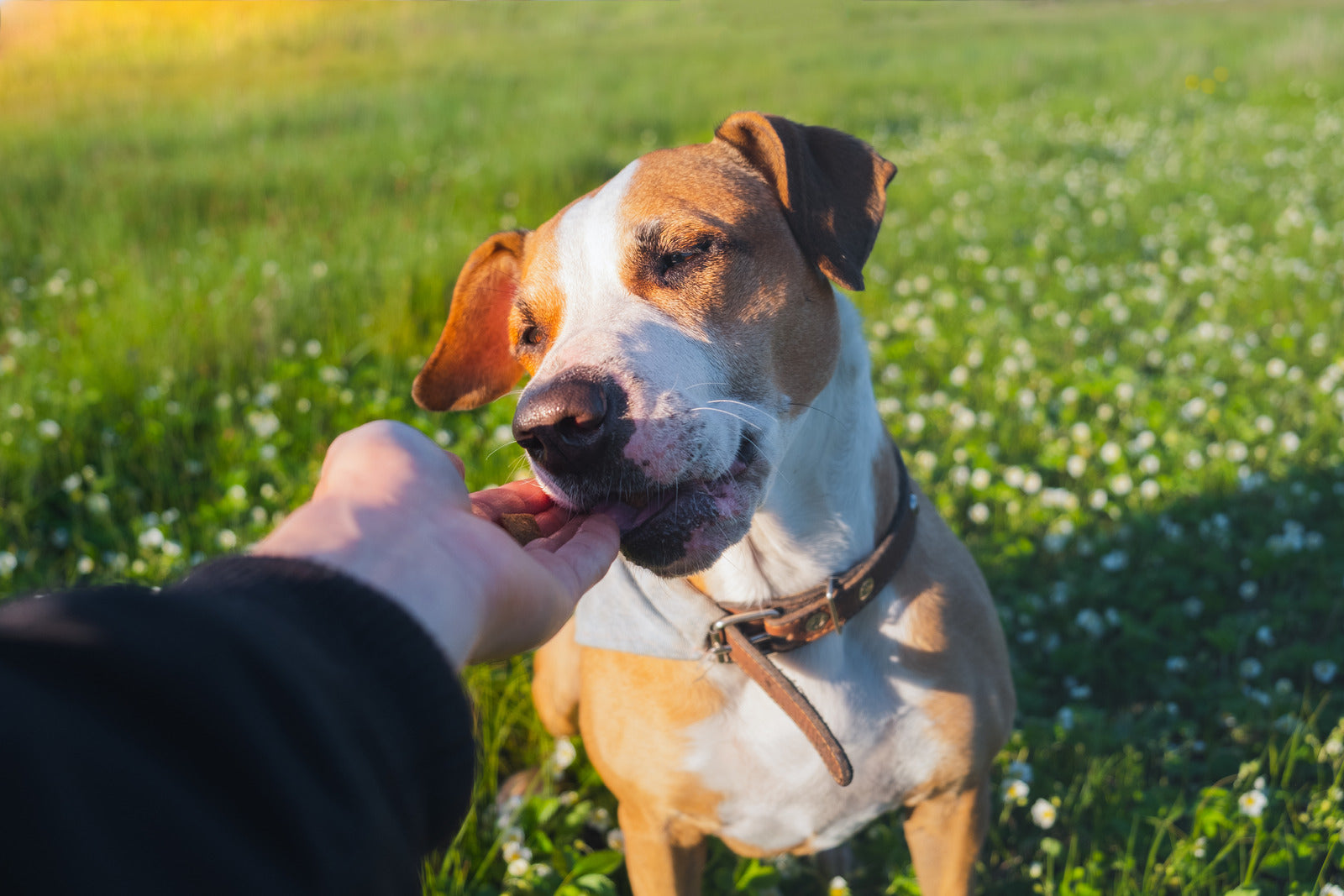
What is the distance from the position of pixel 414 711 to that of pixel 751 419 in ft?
3.71

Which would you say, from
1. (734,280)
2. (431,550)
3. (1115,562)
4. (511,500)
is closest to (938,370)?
(1115,562)

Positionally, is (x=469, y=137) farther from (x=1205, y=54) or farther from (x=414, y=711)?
(x=1205, y=54)

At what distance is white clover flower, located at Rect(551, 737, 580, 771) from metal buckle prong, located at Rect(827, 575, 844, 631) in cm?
126

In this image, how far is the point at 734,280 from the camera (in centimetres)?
210

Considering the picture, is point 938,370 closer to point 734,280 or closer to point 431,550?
point 734,280

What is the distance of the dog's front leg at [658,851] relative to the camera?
246cm

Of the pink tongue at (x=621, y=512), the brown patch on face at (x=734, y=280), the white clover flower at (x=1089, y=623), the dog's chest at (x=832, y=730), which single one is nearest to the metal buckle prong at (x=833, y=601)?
the dog's chest at (x=832, y=730)

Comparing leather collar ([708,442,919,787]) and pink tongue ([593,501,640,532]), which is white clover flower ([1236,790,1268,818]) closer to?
leather collar ([708,442,919,787])

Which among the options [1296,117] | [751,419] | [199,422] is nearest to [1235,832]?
[751,419]

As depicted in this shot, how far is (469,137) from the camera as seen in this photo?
10570mm

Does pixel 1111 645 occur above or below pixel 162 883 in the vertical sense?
below

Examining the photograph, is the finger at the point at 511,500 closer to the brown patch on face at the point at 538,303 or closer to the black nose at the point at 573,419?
the black nose at the point at 573,419

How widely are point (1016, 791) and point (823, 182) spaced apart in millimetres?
1853

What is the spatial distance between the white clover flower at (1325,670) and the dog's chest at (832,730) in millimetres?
1797
